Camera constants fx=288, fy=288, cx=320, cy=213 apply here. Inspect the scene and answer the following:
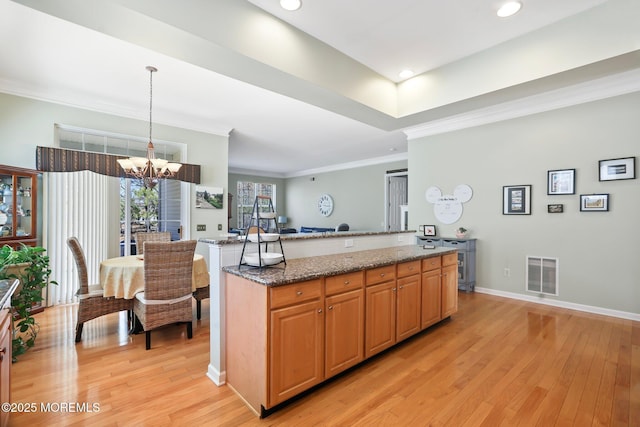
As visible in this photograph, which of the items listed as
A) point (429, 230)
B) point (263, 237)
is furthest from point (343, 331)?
point (429, 230)

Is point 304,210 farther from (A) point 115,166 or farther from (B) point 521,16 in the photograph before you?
(B) point 521,16

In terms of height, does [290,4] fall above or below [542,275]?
above

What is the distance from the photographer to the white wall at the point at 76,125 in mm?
3672

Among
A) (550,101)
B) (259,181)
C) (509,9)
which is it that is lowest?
(259,181)

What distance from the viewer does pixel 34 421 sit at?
5.86 ft

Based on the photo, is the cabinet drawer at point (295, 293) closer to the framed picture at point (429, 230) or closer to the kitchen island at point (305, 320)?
the kitchen island at point (305, 320)

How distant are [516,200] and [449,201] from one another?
3.30 ft

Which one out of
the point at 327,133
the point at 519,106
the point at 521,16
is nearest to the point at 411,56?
the point at 521,16

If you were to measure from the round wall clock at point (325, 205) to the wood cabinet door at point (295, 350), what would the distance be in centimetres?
766

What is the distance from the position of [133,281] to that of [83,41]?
7.86ft

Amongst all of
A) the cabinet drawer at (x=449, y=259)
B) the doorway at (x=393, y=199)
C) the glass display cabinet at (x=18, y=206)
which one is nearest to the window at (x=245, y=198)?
the doorway at (x=393, y=199)

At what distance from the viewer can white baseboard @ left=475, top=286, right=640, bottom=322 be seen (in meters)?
3.50

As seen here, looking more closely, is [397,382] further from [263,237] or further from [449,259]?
[449,259]

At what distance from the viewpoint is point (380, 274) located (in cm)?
248
